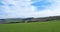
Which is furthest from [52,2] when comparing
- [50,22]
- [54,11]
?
[50,22]

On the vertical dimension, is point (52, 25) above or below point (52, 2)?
below

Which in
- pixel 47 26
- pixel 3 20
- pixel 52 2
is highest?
pixel 52 2

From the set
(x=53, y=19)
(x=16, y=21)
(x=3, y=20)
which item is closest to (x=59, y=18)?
(x=53, y=19)

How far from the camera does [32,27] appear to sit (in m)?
1.31

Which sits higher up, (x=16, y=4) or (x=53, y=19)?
(x=16, y=4)

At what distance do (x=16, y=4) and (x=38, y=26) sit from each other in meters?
0.32

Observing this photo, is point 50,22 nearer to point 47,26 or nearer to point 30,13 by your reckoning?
point 47,26

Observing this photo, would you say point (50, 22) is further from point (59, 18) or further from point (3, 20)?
point (3, 20)

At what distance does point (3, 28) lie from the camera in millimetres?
1306

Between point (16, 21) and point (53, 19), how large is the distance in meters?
0.38

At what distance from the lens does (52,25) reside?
4.35ft

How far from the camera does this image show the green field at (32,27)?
4.24 feet

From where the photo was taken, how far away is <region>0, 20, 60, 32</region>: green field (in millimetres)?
1292

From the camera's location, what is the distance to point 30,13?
1367 millimetres
